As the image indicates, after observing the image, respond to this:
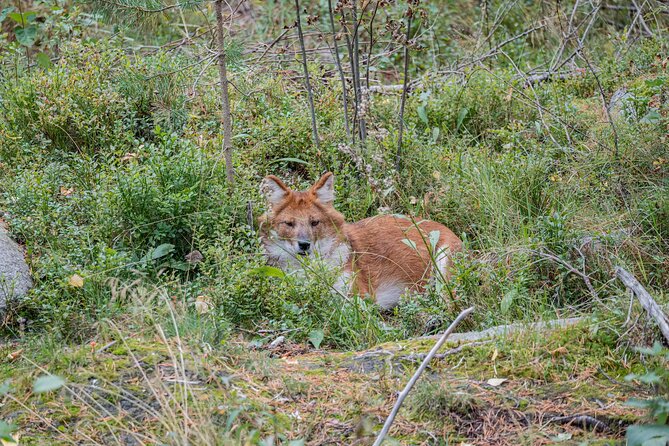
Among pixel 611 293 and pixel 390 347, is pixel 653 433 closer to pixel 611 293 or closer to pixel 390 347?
pixel 390 347

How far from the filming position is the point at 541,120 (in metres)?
6.97

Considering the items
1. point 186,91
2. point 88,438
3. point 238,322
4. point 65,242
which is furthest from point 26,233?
point 88,438

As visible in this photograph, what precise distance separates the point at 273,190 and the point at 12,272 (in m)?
1.98

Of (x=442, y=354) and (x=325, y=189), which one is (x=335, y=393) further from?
(x=325, y=189)

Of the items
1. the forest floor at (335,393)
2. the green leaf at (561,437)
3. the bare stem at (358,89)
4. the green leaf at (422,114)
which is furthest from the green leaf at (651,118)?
the green leaf at (561,437)

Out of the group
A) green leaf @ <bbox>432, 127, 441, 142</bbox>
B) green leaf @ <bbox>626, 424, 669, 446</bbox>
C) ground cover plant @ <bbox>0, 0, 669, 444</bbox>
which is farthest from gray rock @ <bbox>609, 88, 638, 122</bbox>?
green leaf @ <bbox>626, 424, 669, 446</bbox>

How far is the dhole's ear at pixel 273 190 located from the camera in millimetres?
6160

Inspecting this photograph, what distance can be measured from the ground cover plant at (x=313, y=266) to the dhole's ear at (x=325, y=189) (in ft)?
1.07

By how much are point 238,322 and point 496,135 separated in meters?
3.26

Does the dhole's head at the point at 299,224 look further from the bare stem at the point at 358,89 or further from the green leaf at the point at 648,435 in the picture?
the green leaf at the point at 648,435

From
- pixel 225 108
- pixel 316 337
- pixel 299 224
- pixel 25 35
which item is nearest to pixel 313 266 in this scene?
pixel 316 337

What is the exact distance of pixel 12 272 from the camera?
5152mm

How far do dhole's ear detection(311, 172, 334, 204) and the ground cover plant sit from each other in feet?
1.07

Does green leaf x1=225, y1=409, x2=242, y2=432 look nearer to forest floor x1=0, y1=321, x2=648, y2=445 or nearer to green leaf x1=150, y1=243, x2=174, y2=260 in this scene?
forest floor x1=0, y1=321, x2=648, y2=445
